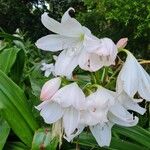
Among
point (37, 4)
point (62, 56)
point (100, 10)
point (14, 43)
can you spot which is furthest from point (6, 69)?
point (37, 4)

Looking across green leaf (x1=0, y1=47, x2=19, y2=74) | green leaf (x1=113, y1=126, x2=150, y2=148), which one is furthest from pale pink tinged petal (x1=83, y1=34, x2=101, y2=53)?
green leaf (x1=0, y1=47, x2=19, y2=74)

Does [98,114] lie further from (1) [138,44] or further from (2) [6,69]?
(1) [138,44]

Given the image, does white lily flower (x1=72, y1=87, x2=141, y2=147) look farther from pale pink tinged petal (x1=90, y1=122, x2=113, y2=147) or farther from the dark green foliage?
the dark green foliage

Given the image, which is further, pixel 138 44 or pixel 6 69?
pixel 138 44

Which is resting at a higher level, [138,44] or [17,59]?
[17,59]

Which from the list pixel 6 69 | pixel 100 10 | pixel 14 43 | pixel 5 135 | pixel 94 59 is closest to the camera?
pixel 94 59

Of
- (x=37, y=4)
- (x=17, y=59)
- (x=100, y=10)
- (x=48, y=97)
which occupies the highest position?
(x=48, y=97)

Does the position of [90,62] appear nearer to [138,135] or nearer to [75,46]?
[75,46]
